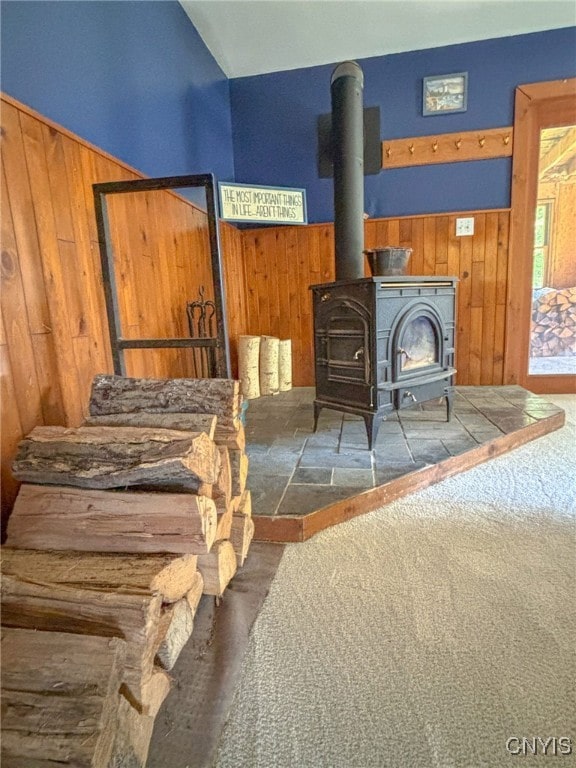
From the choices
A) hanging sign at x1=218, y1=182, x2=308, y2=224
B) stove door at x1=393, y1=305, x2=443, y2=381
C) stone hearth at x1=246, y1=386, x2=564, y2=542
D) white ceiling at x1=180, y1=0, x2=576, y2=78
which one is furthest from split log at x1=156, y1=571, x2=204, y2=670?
white ceiling at x1=180, y1=0, x2=576, y2=78

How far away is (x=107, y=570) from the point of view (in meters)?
0.94

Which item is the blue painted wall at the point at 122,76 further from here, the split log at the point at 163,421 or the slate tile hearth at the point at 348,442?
the slate tile hearth at the point at 348,442

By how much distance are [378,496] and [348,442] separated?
0.53m

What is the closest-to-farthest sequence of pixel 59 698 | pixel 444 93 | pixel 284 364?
pixel 59 698 < pixel 444 93 < pixel 284 364

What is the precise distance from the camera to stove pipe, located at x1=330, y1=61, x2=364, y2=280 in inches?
93.4

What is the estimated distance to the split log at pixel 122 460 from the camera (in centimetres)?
103

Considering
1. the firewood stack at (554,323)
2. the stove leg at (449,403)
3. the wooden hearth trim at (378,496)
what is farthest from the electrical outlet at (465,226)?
the wooden hearth trim at (378,496)

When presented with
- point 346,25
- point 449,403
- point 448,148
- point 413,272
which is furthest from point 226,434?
point 346,25

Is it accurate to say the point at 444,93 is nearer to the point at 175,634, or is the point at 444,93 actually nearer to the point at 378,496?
the point at 378,496

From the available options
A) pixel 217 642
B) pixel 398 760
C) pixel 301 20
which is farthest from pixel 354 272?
pixel 398 760

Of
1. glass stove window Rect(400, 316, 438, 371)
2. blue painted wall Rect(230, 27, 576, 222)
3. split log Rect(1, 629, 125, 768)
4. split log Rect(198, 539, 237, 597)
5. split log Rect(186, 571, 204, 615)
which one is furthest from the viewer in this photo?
blue painted wall Rect(230, 27, 576, 222)

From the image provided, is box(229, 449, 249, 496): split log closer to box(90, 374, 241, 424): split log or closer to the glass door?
box(90, 374, 241, 424): split log

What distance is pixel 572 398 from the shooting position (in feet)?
10.5

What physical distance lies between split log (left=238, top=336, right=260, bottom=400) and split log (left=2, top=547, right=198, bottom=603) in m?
2.23
